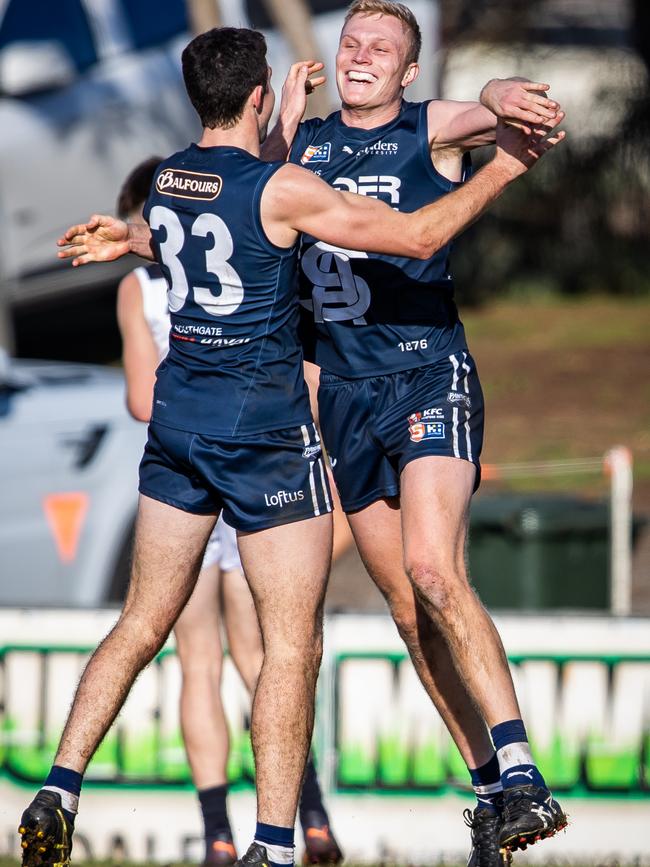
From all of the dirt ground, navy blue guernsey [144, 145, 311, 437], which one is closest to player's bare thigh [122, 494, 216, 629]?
navy blue guernsey [144, 145, 311, 437]

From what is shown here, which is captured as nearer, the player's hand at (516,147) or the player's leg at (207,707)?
the player's hand at (516,147)

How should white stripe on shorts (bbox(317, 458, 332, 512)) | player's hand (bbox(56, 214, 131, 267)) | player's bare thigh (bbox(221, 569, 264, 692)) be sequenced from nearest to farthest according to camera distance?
white stripe on shorts (bbox(317, 458, 332, 512)), player's hand (bbox(56, 214, 131, 267)), player's bare thigh (bbox(221, 569, 264, 692))

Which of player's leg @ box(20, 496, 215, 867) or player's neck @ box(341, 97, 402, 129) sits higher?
player's neck @ box(341, 97, 402, 129)

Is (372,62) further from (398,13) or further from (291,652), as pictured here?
(291,652)

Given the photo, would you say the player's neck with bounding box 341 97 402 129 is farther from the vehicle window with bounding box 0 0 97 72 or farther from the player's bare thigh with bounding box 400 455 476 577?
the vehicle window with bounding box 0 0 97 72

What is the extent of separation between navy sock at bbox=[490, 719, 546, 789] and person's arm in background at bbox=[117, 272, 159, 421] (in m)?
1.98

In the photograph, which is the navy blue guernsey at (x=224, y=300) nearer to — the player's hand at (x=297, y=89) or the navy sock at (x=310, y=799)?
the player's hand at (x=297, y=89)

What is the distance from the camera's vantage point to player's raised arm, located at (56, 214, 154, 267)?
4.80 meters

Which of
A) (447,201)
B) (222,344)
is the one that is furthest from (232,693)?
(447,201)

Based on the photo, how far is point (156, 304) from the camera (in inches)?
221

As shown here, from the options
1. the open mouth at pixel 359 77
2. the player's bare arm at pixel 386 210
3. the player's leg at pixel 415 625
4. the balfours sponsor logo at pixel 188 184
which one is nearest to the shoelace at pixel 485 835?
the player's leg at pixel 415 625

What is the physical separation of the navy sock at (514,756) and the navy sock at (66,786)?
1.31m

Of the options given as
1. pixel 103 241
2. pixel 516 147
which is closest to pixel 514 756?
pixel 516 147

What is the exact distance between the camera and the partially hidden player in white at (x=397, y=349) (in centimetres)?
471
